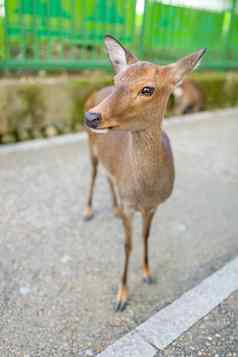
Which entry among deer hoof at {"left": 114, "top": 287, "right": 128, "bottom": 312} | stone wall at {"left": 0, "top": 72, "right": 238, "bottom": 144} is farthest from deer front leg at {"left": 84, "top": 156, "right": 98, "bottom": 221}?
stone wall at {"left": 0, "top": 72, "right": 238, "bottom": 144}

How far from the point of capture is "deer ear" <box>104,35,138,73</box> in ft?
7.78

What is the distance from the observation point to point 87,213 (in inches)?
145

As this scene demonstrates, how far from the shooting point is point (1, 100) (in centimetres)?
490

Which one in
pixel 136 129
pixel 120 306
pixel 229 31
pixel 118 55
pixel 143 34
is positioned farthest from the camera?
pixel 229 31

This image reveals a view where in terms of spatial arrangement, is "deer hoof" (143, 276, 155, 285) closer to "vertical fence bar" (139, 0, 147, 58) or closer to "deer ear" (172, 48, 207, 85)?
"deer ear" (172, 48, 207, 85)

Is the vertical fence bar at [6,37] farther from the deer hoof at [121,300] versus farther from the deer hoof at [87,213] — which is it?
the deer hoof at [121,300]

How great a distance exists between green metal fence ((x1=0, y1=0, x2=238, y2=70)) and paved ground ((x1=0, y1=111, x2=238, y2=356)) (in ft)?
4.78

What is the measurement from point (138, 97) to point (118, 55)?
1.87 feet

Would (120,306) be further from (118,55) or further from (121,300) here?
(118,55)

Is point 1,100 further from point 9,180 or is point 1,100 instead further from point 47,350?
point 47,350

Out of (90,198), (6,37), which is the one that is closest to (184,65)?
(90,198)

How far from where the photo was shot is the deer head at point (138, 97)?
192 cm

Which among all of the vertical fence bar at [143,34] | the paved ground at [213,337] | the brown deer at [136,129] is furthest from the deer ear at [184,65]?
the vertical fence bar at [143,34]

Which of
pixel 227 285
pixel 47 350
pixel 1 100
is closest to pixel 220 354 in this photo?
pixel 227 285
